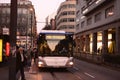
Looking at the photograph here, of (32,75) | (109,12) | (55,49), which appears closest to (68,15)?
(109,12)

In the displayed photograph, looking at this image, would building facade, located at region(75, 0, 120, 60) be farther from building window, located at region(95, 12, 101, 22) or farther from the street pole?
the street pole

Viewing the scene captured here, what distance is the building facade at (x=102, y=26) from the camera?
53.4 metres

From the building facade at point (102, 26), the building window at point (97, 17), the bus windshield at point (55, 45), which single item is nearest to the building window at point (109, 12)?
the building facade at point (102, 26)

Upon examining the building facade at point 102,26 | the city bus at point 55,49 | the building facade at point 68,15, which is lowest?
the city bus at point 55,49

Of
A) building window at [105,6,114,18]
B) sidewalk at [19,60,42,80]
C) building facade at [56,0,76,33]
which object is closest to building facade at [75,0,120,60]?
building window at [105,6,114,18]

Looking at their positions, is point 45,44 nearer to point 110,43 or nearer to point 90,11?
point 110,43

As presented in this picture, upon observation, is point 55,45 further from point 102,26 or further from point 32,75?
point 102,26

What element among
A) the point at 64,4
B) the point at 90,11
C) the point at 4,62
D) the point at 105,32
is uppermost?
the point at 64,4

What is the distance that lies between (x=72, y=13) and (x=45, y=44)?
115755 millimetres

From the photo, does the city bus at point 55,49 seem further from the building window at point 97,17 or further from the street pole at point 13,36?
the building window at point 97,17

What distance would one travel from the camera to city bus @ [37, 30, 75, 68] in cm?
2655

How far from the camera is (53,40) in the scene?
2723cm

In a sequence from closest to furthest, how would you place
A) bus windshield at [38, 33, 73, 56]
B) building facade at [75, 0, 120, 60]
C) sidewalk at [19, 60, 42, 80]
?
sidewalk at [19, 60, 42, 80]
bus windshield at [38, 33, 73, 56]
building facade at [75, 0, 120, 60]

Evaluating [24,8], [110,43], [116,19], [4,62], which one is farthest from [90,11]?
[24,8]
